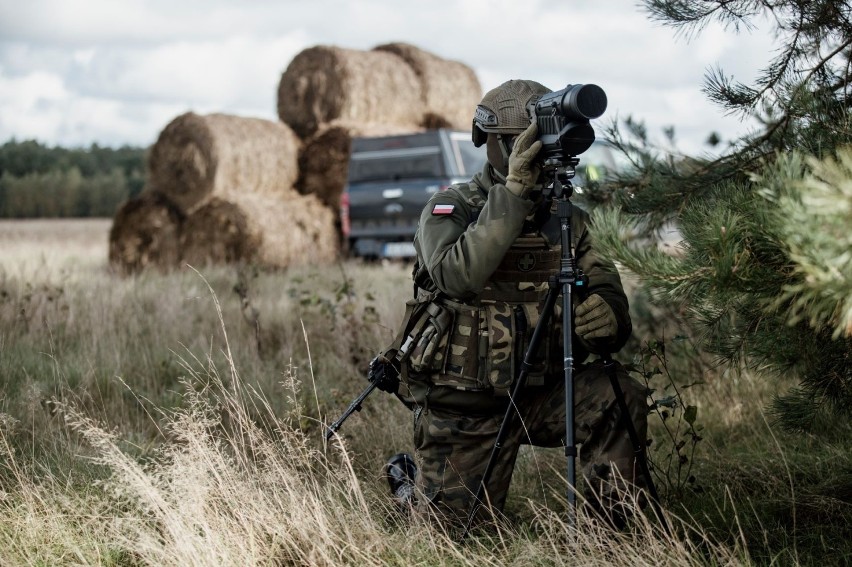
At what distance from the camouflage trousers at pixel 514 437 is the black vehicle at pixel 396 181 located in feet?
→ 26.4

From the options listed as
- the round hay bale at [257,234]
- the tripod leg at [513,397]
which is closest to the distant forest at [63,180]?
the round hay bale at [257,234]

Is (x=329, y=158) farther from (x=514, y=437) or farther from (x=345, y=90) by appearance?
(x=514, y=437)

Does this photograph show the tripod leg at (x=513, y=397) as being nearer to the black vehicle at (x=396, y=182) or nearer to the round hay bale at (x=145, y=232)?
the black vehicle at (x=396, y=182)

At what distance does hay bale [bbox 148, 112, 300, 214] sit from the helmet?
9913 millimetres

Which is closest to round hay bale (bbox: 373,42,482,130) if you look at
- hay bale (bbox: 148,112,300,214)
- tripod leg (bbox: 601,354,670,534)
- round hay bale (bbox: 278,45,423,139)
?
round hay bale (bbox: 278,45,423,139)

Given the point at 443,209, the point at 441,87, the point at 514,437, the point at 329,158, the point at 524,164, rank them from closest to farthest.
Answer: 1. the point at 524,164
2. the point at 443,209
3. the point at 514,437
4. the point at 329,158
5. the point at 441,87

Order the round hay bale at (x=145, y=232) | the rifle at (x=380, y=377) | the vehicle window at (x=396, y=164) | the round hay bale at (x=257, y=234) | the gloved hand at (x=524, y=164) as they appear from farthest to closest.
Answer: the round hay bale at (x=145, y=232)
the round hay bale at (x=257, y=234)
the vehicle window at (x=396, y=164)
the rifle at (x=380, y=377)
the gloved hand at (x=524, y=164)

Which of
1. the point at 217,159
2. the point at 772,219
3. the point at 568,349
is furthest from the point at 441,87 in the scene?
the point at 772,219

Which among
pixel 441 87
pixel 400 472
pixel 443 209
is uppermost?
pixel 441 87

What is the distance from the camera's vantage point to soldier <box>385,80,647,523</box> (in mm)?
3480

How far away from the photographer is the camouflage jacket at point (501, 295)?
143 inches

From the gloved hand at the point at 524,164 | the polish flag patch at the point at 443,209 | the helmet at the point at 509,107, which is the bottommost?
the polish flag patch at the point at 443,209

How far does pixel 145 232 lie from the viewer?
44.4 ft

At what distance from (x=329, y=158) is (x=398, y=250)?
272cm
